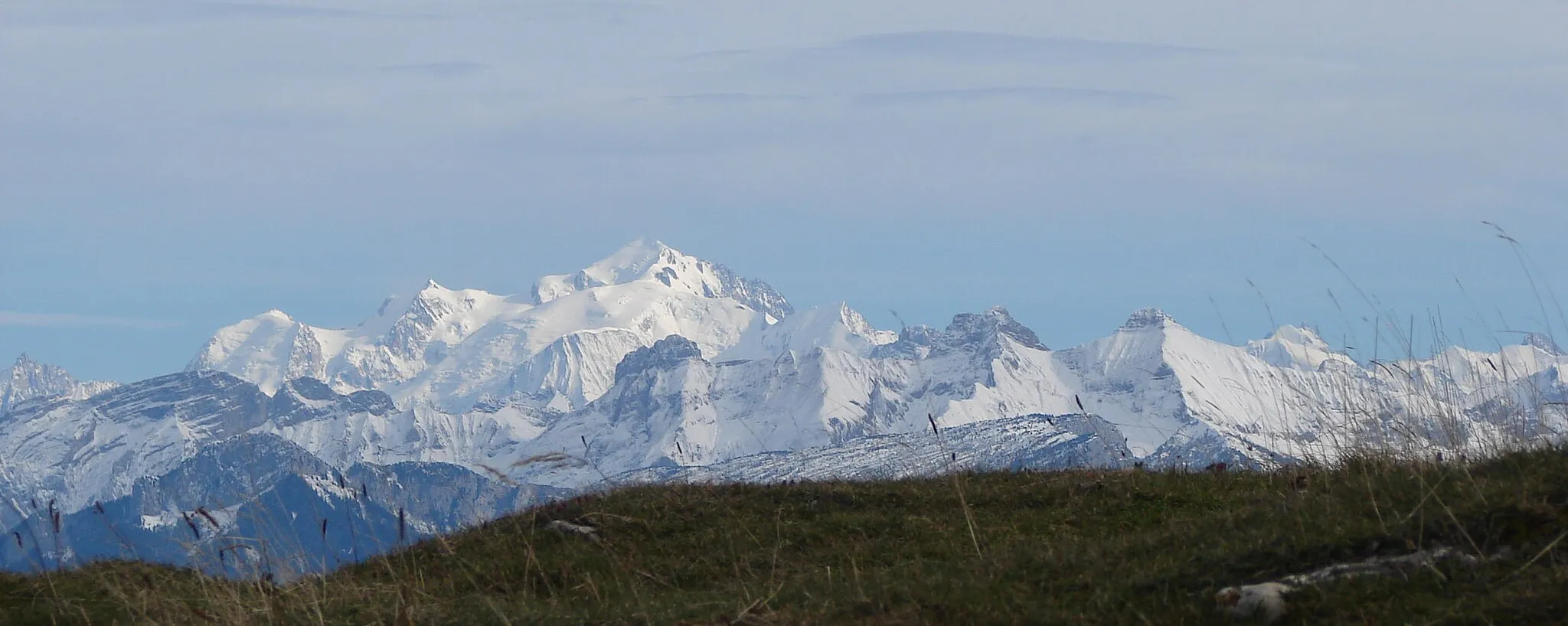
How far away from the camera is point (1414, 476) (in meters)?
11.8

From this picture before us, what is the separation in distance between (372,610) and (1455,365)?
13.8 metres

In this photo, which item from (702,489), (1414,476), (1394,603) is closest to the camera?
(1394,603)

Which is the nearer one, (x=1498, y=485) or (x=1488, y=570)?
(x=1488, y=570)

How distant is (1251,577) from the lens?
33.7 feet

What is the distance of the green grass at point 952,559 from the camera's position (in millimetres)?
10008

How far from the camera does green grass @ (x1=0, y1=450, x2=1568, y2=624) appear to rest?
32.8 ft

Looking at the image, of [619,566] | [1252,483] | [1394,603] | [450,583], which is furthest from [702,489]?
[1394,603]

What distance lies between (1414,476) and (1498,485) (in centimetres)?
86

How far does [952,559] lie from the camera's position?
14.0 metres

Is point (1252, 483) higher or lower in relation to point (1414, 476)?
lower

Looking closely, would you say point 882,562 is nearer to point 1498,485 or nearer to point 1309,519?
point 1309,519

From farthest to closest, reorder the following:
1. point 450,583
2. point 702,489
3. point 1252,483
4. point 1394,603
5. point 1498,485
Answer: point 702,489, point 1252,483, point 450,583, point 1498,485, point 1394,603

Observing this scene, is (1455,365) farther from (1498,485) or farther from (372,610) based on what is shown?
(372,610)

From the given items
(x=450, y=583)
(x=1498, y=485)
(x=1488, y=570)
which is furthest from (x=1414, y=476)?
(x=450, y=583)
